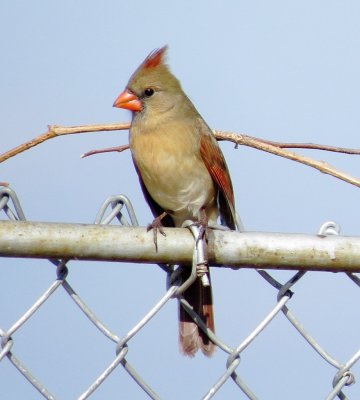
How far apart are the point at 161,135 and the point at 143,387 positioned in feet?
6.18

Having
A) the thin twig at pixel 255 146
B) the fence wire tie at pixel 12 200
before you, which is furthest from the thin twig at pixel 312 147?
the fence wire tie at pixel 12 200

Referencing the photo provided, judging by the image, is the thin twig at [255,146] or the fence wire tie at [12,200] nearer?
the fence wire tie at [12,200]

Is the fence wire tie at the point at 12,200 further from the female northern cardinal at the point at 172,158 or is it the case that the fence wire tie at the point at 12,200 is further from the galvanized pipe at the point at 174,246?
the female northern cardinal at the point at 172,158

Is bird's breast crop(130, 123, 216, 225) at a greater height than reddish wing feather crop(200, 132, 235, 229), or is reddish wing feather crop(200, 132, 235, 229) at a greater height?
reddish wing feather crop(200, 132, 235, 229)

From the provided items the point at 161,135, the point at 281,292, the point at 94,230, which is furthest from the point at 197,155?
the point at 94,230

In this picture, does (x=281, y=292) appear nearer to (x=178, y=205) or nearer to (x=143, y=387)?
(x=143, y=387)

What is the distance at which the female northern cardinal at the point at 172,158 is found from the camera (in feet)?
11.9

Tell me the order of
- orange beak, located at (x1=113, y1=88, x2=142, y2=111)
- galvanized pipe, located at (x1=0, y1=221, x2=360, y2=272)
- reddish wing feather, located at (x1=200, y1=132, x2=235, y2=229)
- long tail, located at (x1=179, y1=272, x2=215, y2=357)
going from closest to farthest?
1. galvanized pipe, located at (x1=0, y1=221, x2=360, y2=272)
2. long tail, located at (x1=179, y1=272, x2=215, y2=357)
3. reddish wing feather, located at (x1=200, y1=132, x2=235, y2=229)
4. orange beak, located at (x1=113, y1=88, x2=142, y2=111)

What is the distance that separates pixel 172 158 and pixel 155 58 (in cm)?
42

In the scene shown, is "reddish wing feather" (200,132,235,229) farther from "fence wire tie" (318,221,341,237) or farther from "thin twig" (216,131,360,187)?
"fence wire tie" (318,221,341,237)

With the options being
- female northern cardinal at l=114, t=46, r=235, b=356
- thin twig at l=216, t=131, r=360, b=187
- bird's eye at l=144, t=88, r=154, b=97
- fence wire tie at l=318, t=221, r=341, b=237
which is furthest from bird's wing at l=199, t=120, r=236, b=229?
fence wire tie at l=318, t=221, r=341, b=237

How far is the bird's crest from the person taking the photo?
12.0 ft

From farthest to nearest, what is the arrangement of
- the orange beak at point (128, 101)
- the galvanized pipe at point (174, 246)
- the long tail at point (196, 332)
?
the orange beak at point (128, 101)
the long tail at point (196, 332)
the galvanized pipe at point (174, 246)

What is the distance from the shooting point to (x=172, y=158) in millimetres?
3639
